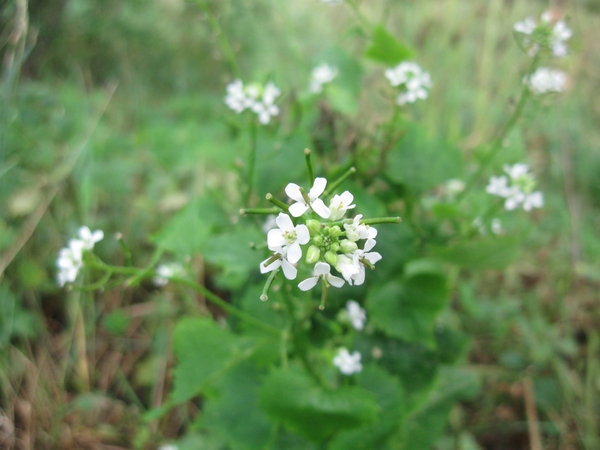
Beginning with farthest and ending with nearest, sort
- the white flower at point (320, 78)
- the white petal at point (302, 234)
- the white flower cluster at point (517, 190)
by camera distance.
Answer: the white flower at point (320, 78), the white flower cluster at point (517, 190), the white petal at point (302, 234)

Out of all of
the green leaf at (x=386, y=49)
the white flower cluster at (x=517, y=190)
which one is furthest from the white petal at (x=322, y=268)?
the green leaf at (x=386, y=49)

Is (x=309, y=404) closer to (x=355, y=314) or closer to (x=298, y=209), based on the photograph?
(x=355, y=314)

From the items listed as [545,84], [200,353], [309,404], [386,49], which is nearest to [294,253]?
[309,404]

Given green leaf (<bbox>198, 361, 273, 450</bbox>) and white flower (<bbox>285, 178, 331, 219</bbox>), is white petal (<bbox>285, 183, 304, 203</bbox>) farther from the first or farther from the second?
green leaf (<bbox>198, 361, 273, 450</bbox>)

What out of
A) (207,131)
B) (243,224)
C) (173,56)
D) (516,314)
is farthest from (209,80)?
(516,314)

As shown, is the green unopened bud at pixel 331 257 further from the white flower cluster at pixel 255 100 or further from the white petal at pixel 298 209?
the white flower cluster at pixel 255 100

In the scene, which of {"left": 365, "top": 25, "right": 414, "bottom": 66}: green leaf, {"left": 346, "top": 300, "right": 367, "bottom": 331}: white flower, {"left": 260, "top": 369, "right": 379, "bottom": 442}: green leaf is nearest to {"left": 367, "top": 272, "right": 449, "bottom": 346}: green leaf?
{"left": 346, "top": 300, "right": 367, "bottom": 331}: white flower

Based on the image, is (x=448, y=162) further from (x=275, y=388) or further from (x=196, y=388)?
(x=196, y=388)
